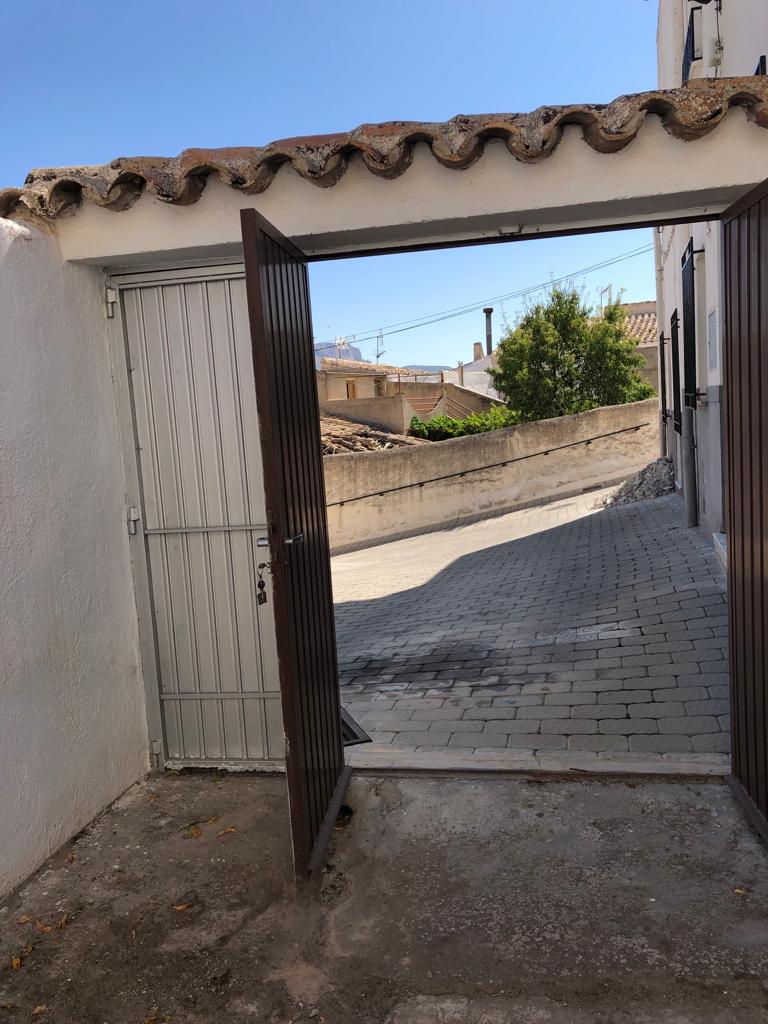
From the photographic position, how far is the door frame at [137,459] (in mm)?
4023

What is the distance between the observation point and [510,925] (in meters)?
2.93

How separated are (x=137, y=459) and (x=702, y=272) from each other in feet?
24.6

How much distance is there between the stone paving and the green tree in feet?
33.1

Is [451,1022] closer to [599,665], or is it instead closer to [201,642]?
[201,642]

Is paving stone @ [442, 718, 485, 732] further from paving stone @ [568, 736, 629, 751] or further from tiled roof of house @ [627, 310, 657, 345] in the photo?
tiled roof of house @ [627, 310, 657, 345]

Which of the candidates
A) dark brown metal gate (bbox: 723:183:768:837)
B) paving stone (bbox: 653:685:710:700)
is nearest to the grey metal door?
dark brown metal gate (bbox: 723:183:768:837)

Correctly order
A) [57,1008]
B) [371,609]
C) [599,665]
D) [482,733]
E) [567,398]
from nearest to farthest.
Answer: [57,1008] < [482,733] < [599,665] < [371,609] < [567,398]

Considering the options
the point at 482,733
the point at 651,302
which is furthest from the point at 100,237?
the point at 651,302

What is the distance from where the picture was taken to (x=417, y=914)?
3.04m

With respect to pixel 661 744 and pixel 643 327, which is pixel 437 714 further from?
pixel 643 327

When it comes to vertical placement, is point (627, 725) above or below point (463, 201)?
below

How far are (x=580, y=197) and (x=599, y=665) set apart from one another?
3.64 metres

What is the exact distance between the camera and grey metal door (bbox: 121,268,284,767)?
160 inches

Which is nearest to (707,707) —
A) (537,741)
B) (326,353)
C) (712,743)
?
(712,743)
